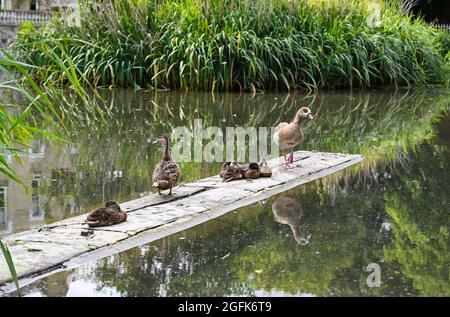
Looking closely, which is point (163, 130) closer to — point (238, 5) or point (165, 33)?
point (165, 33)

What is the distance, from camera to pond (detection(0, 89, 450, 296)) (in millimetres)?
4391

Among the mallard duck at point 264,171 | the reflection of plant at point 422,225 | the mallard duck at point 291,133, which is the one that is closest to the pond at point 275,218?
the reflection of plant at point 422,225

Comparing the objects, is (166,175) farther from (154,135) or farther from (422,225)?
(154,135)

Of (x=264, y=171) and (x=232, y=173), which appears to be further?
(x=264, y=171)

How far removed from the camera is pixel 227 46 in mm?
15453

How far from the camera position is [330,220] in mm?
5902

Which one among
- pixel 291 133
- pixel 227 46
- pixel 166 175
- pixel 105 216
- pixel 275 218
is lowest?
pixel 275 218

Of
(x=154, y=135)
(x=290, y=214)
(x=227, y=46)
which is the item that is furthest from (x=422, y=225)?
(x=227, y=46)

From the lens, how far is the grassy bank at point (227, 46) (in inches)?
613

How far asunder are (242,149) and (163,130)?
1.80 m

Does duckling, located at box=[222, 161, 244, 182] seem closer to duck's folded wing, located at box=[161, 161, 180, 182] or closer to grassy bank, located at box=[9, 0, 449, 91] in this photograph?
duck's folded wing, located at box=[161, 161, 180, 182]

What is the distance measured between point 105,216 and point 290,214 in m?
1.52

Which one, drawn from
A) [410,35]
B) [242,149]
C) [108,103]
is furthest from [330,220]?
[410,35]

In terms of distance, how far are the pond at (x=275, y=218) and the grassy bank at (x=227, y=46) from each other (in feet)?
13.3
